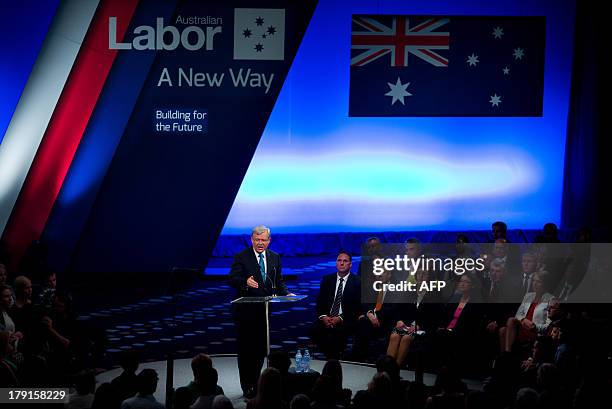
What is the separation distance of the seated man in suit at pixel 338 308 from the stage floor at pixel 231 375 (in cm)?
17

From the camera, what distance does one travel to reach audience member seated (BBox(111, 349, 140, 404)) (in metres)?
5.09

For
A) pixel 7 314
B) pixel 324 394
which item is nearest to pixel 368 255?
pixel 7 314

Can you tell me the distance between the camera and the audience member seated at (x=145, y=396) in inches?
191

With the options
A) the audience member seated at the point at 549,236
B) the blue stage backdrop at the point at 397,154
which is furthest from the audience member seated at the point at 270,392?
the blue stage backdrop at the point at 397,154

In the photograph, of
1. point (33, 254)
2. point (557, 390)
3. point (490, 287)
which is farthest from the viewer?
point (33, 254)

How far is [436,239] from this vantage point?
12477mm

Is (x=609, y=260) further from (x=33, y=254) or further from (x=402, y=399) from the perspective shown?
(x=33, y=254)

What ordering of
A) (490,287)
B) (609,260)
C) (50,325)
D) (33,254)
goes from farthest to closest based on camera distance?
(33,254) → (609,260) → (490,287) → (50,325)

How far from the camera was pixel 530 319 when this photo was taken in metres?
7.08

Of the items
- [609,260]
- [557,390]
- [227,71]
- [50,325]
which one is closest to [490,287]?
[609,260]

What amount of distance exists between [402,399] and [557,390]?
2.57ft

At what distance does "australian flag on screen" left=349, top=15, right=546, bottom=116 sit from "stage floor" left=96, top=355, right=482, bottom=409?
571 cm

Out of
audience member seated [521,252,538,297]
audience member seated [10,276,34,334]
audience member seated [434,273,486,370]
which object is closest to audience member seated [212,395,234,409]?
audience member seated [10,276,34,334]

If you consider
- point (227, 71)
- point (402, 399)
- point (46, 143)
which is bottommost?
point (402, 399)
